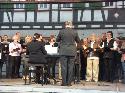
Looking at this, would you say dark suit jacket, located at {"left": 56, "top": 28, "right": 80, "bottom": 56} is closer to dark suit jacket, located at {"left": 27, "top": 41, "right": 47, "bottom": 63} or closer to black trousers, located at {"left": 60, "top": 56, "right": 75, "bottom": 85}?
black trousers, located at {"left": 60, "top": 56, "right": 75, "bottom": 85}

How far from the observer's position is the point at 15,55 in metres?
18.9

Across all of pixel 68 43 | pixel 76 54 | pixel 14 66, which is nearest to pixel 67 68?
pixel 76 54

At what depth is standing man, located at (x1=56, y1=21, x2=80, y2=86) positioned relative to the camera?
16102 millimetres

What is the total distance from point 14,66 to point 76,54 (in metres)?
3.61

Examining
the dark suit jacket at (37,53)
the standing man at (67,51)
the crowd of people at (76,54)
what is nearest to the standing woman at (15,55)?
the crowd of people at (76,54)

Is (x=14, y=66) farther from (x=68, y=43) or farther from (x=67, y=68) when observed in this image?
(x=68, y=43)

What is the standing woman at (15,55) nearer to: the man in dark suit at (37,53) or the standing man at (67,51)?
the man in dark suit at (37,53)

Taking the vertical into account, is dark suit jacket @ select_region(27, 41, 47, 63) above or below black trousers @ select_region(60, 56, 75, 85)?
above

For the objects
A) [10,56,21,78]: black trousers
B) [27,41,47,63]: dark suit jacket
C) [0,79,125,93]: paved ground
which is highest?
[27,41,47,63]: dark suit jacket

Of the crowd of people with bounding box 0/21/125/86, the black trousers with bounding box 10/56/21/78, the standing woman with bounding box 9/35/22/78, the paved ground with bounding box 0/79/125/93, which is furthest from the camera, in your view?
the black trousers with bounding box 10/56/21/78

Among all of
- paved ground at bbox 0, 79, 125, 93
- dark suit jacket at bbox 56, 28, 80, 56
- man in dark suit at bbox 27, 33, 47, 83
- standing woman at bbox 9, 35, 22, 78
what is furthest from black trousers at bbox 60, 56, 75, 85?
standing woman at bbox 9, 35, 22, 78

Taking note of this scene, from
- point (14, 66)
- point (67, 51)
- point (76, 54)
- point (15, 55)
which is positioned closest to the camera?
point (67, 51)

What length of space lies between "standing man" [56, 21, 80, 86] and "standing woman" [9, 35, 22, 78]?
287cm

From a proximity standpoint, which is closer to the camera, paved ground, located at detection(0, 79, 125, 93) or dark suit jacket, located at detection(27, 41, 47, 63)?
paved ground, located at detection(0, 79, 125, 93)
